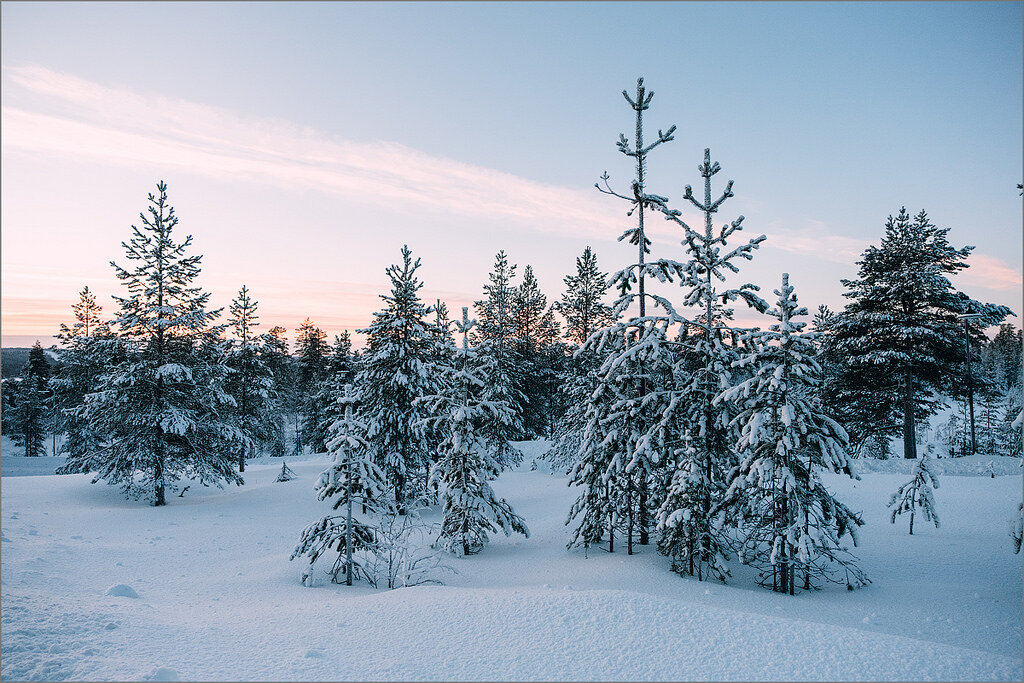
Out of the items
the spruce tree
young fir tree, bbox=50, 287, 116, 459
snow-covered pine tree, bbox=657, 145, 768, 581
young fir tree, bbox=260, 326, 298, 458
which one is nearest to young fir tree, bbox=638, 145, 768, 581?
snow-covered pine tree, bbox=657, 145, 768, 581

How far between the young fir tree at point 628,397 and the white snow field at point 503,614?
128 centimetres

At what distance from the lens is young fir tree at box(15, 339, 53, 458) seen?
52.5m

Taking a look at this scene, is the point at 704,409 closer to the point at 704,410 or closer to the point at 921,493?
the point at 704,410

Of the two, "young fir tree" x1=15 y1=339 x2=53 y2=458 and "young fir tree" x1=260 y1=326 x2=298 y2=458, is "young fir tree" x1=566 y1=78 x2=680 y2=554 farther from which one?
"young fir tree" x1=15 y1=339 x2=53 y2=458

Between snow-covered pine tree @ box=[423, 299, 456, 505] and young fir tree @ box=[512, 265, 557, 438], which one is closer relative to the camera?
snow-covered pine tree @ box=[423, 299, 456, 505]

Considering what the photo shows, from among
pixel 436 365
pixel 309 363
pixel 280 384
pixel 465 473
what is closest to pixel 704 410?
pixel 465 473

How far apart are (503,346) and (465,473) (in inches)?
914

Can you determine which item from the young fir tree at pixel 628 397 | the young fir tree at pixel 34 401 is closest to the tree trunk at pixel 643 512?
the young fir tree at pixel 628 397

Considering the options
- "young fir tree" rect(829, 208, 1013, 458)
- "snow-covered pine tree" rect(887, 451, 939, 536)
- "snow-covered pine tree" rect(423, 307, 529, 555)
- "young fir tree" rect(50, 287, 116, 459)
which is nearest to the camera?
"snow-covered pine tree" rect(887, 451, 939, 536)

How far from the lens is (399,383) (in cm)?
2034

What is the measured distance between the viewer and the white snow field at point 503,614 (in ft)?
19.2

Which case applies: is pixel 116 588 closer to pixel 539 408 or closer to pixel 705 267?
pixel 705 267

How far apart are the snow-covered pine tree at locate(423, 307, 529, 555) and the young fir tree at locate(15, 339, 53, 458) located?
2135 inches

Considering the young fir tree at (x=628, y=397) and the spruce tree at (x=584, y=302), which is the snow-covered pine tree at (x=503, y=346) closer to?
the spruce tree at (x=584, y=302)
